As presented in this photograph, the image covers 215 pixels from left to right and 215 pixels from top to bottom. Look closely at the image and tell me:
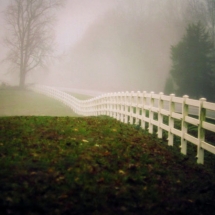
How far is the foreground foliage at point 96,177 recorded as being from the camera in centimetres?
445

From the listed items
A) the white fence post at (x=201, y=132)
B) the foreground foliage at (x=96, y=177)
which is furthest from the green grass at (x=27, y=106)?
the white fence post at (x=201, y=132)

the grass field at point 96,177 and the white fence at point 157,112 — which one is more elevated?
the white fence at point 157,112

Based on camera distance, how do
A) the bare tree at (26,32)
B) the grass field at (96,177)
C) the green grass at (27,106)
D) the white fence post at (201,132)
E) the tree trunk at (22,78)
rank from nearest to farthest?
the grass field at (96,177)
the white fence post at (201,132)
the green grass at (27,106)
the bare tree at (26,32)
the tree trunk at (22,78)

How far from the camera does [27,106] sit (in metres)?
28.7

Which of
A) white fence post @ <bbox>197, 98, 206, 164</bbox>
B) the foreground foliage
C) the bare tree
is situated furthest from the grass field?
the bare tree

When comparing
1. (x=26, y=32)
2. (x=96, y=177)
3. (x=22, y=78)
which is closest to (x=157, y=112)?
(x=96, y=177)

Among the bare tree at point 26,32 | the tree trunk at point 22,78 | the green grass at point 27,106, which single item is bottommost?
the green grass at point 27,106

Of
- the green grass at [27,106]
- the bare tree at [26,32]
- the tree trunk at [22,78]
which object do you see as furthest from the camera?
the tree trunk at [22,78]

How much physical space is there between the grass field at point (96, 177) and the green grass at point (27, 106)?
693 inches

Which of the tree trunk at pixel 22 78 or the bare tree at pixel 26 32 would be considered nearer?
the bare tree at pixel 26 32

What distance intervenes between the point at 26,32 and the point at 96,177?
1396 inches

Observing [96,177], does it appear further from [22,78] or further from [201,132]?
[22,78]

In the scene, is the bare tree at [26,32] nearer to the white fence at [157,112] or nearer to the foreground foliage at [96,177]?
the white fence at [157,112]

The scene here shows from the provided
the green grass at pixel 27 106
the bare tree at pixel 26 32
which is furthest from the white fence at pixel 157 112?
the bare tree at pixel 26 32
